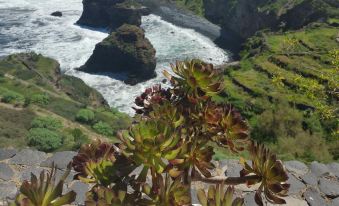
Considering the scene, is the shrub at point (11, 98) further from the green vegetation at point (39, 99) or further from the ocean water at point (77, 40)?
the ocean water at point (77, 40)

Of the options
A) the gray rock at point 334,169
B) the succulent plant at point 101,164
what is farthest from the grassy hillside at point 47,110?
the succulent plant at point 101,164

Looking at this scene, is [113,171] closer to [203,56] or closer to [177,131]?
A: [177,131]

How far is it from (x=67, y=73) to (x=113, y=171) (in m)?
52.1

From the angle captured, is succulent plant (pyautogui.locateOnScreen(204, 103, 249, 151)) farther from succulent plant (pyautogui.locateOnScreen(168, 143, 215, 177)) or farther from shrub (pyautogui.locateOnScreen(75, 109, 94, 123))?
shrub (pyautogui.locateOnScreen(75, 109, 94, 123))

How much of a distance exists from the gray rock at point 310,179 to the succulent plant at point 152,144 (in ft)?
15.8

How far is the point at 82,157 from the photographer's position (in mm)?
2973

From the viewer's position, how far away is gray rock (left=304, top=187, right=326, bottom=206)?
21.2 feet

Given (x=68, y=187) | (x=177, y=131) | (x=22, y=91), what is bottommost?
(x=22, y=91)

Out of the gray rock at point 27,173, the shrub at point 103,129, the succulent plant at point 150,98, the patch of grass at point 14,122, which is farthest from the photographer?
the shrub at point 103,129

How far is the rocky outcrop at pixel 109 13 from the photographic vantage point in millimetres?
72125

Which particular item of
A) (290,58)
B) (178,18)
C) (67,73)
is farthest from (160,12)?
(290,58)

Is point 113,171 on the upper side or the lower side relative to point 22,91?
upper

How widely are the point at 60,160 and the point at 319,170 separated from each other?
4020 millimetres

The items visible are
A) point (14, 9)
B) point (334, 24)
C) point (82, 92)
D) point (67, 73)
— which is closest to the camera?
point (82, 92)
